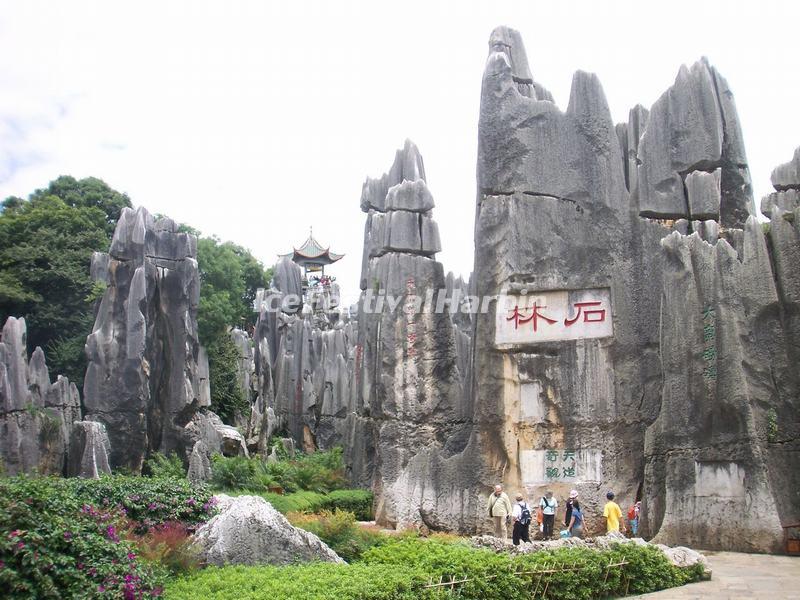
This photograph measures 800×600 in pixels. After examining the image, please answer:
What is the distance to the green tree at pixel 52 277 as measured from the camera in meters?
26.6

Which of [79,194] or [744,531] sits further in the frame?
[79,194]

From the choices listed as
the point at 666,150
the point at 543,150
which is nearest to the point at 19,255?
the point at 543,150

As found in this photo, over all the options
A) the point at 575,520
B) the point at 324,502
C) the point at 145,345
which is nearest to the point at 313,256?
the point at 145,345

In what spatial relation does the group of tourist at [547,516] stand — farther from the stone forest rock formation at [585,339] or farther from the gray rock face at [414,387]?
the gray rock face at [414,387]

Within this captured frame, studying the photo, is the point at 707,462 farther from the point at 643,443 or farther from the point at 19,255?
the point at 19,255

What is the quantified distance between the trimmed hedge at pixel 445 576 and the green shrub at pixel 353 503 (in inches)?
302

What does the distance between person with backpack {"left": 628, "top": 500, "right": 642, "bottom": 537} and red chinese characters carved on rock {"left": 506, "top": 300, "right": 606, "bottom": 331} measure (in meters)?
3.01

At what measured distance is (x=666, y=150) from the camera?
43.7 feet

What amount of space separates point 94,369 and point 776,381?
596 inches

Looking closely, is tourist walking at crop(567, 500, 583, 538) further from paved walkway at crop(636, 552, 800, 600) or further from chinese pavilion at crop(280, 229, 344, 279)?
chinese pavilion at crop(280, 229, 344, 279)

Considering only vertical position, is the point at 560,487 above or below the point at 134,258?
below

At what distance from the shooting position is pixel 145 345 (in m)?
20.2

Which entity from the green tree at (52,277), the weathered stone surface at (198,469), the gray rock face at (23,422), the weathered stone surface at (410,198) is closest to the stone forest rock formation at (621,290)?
the weathered stone surface at (410,198)

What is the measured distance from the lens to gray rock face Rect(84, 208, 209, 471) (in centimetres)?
1950
